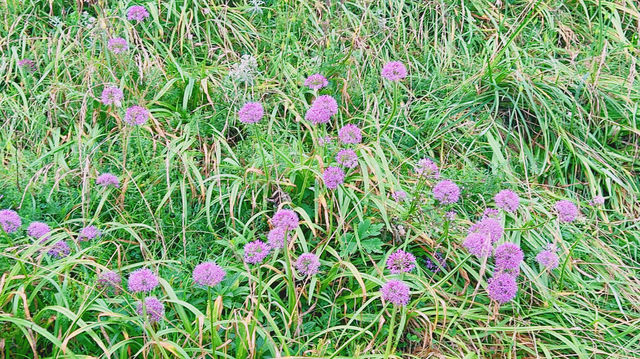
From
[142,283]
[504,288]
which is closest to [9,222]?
[142,283]

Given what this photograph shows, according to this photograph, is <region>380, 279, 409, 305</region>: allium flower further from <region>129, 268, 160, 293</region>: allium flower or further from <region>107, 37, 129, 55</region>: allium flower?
<region>107, 37, 129, 55</region>: allium flower

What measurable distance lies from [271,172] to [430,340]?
0.97m

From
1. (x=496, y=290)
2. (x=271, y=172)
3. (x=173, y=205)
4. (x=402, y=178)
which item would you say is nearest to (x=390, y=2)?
(x=402, y=178)

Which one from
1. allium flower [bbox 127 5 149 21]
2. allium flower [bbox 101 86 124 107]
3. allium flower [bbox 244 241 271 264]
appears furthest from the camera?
allium flower [bbox 127 5 149 21]

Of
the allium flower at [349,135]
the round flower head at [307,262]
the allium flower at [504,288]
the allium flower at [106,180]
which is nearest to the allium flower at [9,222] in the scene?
the allium flower at [106,180]

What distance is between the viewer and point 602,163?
10.3 ft

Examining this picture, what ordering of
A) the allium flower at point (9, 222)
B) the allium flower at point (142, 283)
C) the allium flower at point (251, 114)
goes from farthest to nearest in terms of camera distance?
1. the allium flower at point (251, 114)
2. the allium flower at point (9, 222)
3. the allium flower at point (142, 283)

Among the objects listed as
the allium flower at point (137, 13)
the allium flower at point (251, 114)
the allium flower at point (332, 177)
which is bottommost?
the allium flower at point (332, 177)

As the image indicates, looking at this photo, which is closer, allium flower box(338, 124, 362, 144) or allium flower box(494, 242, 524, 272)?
allium flower box(494, 242, 524, 272)

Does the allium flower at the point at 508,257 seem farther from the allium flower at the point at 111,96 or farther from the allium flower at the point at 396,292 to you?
the allium flower at the point at 111,96

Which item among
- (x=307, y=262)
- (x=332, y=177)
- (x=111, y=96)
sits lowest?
(x=307, y=262)

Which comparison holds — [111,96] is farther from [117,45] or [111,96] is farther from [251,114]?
[251,114]

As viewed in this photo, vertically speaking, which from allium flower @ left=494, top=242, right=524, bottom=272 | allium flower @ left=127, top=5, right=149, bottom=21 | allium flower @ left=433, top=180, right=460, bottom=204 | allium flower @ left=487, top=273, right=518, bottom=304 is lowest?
allium flower @ left=487, top=273, right=518, bottom=304

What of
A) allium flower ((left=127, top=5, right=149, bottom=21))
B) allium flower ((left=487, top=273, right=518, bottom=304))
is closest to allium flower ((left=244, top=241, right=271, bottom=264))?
allium flower ((left=487, top=273, right=518, bottom=304))
